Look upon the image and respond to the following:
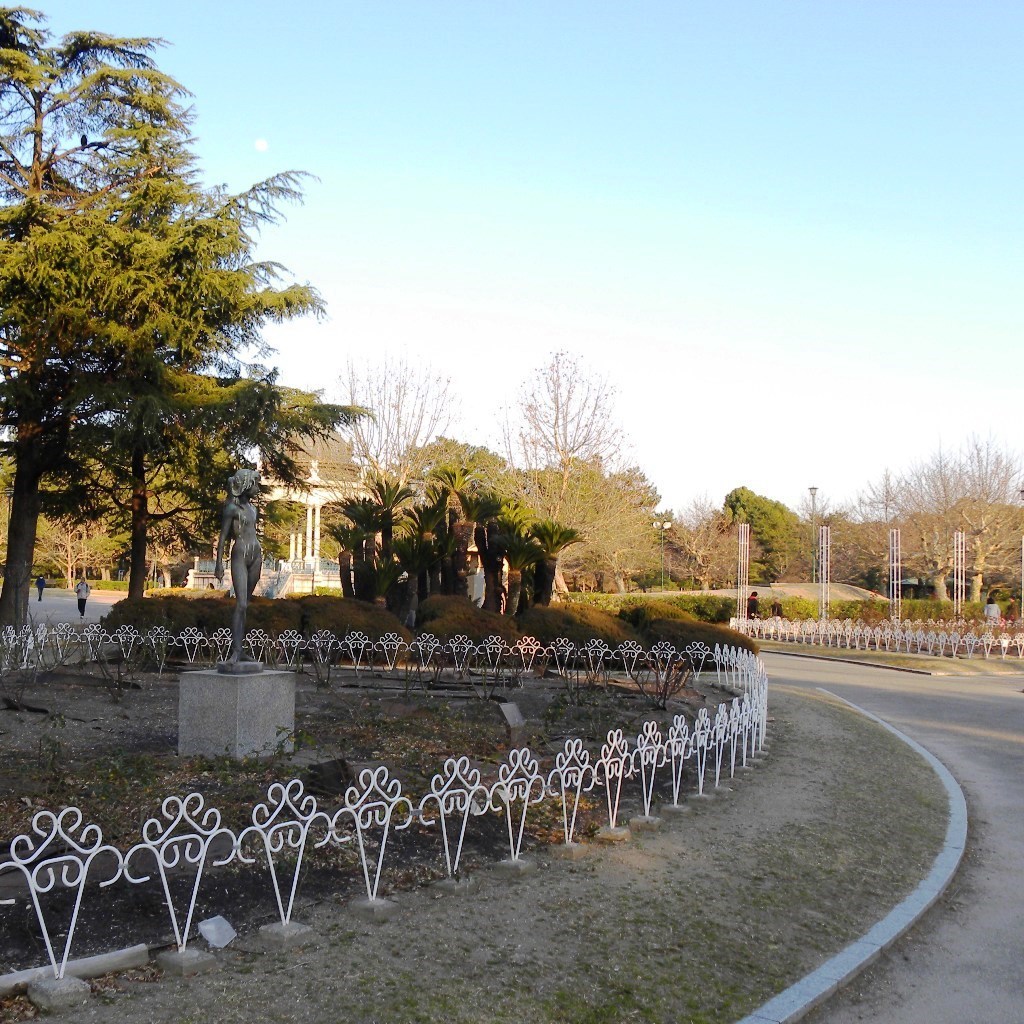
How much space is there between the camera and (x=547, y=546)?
19.4m

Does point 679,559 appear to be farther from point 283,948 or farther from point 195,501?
point 283,948

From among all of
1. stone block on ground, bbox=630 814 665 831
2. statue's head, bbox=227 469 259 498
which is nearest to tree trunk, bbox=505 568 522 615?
statue's head, bbox=227 469 259 498

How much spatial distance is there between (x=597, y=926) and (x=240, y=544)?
5.02 m

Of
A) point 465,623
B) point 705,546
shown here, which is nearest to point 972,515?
point 705,546

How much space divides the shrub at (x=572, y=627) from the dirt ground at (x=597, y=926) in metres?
7.47

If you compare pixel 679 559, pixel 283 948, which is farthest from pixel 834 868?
pixel 679 559

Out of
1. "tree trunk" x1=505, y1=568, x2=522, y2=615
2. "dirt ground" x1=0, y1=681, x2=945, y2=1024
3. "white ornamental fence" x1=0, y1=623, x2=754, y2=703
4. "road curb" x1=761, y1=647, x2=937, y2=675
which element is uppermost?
"tree trunk" x1=505, y1=568, x2=522, y2=615

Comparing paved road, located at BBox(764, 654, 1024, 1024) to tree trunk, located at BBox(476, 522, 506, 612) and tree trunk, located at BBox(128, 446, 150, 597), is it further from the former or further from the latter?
tree trunk, located at BBox(128, 446, 150, 597)

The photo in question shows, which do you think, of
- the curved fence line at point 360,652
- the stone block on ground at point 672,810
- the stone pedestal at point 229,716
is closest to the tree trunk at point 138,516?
the curved fence line at point 360,652

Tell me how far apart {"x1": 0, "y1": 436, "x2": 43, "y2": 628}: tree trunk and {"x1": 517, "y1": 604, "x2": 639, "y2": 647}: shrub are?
992 centimetres

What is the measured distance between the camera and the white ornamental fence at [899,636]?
26.3m

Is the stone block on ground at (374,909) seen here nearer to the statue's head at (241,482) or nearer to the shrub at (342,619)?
the statue's head at (241,482)

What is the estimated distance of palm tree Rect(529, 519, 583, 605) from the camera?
1917cm

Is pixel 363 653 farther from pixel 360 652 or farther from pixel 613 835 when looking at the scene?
pixel 613 835
